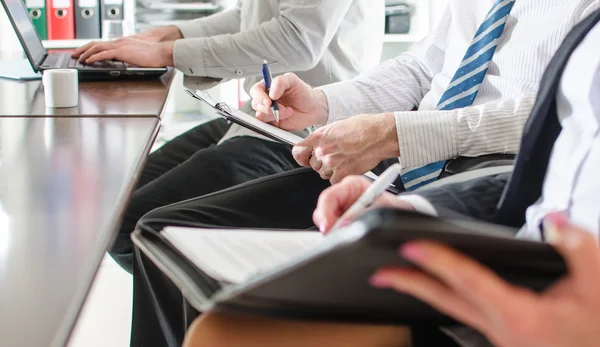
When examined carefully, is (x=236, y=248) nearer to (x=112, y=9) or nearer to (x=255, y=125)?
(x=255, y=125)

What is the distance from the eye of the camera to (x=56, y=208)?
0.80 m

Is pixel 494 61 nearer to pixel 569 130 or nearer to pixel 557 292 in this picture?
pixel 569 130

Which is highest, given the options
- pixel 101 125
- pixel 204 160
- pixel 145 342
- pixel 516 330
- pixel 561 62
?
pixel 561 62

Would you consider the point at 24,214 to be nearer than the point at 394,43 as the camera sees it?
Yes

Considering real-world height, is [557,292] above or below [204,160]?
above

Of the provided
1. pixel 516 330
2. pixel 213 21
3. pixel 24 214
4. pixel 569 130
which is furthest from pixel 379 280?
pixel 213 21

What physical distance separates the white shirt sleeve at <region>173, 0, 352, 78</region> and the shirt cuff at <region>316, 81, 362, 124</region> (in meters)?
0.27

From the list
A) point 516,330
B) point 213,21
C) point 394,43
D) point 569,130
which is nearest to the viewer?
point 516,330

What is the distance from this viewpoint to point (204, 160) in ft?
5.14

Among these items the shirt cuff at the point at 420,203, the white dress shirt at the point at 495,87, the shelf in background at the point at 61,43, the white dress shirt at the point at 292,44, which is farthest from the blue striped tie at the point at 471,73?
the shelf in background at the point at 61,43

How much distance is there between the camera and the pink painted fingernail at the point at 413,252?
458 millimetres

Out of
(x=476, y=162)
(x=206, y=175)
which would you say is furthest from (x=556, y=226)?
(x=206, y=175)

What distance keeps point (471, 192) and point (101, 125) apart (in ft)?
2.25

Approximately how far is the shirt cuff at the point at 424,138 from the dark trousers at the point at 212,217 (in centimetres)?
22
